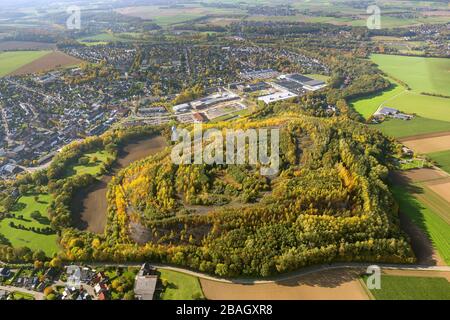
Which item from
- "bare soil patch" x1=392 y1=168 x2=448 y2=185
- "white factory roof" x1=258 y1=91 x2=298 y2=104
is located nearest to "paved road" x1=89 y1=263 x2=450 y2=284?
"bare soil patch" x1=392 y1=168 x2=448 y2=185

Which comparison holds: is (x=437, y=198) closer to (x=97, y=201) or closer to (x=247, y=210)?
(x=247, y=210)

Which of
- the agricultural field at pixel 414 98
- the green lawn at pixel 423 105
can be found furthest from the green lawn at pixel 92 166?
the green lawn at pixel 423 105

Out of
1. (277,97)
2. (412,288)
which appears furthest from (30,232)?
(277,97)

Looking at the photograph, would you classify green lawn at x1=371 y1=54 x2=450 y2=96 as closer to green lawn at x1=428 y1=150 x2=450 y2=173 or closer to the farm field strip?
green lawn at x1=428 y1=150 x2=450 y2=173

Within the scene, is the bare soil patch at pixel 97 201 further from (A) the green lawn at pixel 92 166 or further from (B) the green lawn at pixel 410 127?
(B) the green lawn at pixel 410 127

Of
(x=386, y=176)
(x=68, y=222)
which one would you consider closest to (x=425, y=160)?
(x=386, y=176)

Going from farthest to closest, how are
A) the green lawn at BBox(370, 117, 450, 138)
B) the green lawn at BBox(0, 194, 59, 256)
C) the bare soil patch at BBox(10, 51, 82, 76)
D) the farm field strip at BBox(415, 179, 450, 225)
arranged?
the bare soil patch at BBox(10, 51, 82, 76) → the green lawn at BBox(370, 117, 450, 138) → the farm field strip at BBox(415, 179, 450, 225) → the green lawn at BBox(0, 194, 59, 256)
